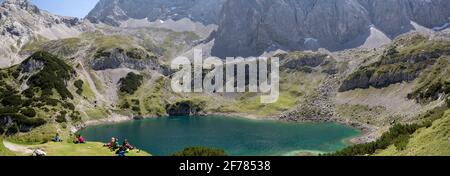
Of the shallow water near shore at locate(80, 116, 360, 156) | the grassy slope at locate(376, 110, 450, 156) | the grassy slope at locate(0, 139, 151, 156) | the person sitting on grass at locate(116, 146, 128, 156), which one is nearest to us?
the grassy slope at locate(376, 110, 450, 156)

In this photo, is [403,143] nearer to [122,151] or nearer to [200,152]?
[200,152]

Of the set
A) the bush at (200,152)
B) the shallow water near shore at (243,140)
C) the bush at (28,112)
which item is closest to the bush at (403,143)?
the bush at (200,152)

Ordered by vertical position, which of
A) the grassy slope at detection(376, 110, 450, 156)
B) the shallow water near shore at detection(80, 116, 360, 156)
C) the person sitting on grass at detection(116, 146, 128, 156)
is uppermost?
the grassy slope at detection(376, 110, 450, 156)

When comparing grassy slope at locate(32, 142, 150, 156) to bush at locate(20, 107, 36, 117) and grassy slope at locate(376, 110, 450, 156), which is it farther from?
bush at locate(20, 107, 36, 117)

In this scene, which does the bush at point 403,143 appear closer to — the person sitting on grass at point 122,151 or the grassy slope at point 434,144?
the grassy slope at point 434,144

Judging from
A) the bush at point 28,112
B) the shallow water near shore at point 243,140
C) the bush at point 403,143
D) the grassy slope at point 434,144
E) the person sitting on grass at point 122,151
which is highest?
the grassy slope at point 434,144

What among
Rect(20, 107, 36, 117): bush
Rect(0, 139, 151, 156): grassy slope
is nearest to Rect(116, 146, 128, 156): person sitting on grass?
Rect(0, 139, 151, 156): grassy slope

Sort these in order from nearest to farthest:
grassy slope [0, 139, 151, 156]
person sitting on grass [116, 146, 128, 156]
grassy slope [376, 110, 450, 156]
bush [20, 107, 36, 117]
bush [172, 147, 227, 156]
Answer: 1. grassy slope [376, 110, 450, 156]
2. grassy slope [0, 139, 151, 156]
3. person sitting on grass [116, 146, 128, 156]
4. bush [172, 147, 227, 156]
5. bush [20, 107, 36, 117]

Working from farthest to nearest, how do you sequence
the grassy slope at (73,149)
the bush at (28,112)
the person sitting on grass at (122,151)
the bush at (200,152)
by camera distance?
the bush at (28,112) → the bush at (200,152) → the person sitting on grass at (122,151) → the grassy slope at (73,149)

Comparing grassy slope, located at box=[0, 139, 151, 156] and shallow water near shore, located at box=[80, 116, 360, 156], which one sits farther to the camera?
shallow water near shore, located at box=[80, 116, 360, 156]

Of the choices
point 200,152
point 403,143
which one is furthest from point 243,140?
point 403,143
